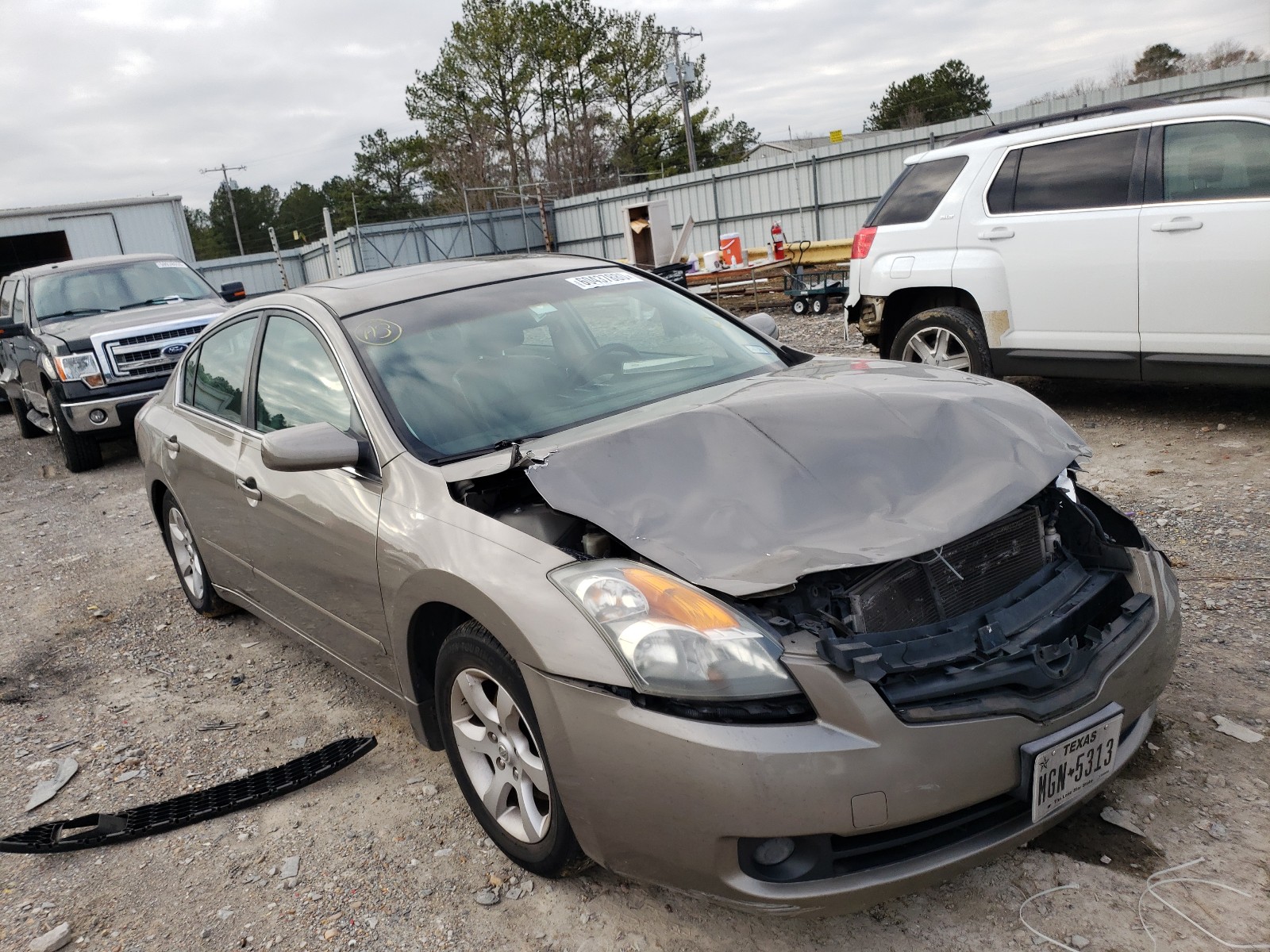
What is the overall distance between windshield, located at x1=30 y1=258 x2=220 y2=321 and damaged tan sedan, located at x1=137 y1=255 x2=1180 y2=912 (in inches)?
307

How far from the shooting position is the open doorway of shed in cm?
2783

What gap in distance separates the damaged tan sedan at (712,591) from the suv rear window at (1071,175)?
3417 millimetres

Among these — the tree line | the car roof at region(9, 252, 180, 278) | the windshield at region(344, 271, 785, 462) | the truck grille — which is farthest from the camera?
the tree line

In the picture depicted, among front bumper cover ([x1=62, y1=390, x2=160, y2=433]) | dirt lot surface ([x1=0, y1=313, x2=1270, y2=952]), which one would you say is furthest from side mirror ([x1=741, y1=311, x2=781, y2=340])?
front bumper cover ([x1=62, y1=390, x2=160, y2=433])

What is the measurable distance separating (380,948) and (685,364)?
6.79 feet

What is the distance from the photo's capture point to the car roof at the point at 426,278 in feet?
11.3

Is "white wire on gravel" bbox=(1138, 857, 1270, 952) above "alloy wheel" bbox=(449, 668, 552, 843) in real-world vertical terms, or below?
below

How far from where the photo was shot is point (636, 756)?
6.73ft

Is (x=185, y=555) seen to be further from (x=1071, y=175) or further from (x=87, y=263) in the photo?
(x=87, y=263)

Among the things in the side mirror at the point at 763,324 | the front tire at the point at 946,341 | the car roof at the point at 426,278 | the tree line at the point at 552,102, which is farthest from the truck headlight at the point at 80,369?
the tree line at the point at 552,102

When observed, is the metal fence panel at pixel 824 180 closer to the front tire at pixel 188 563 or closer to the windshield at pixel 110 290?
the windshield at pixel 110 290

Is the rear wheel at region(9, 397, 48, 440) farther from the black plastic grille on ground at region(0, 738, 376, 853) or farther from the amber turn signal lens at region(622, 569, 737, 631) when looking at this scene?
the amber turn signal lens at region(622, 569, 737, 631)

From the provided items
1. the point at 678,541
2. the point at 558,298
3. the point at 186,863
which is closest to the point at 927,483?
the point at 678,541

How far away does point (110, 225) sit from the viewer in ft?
67.8
